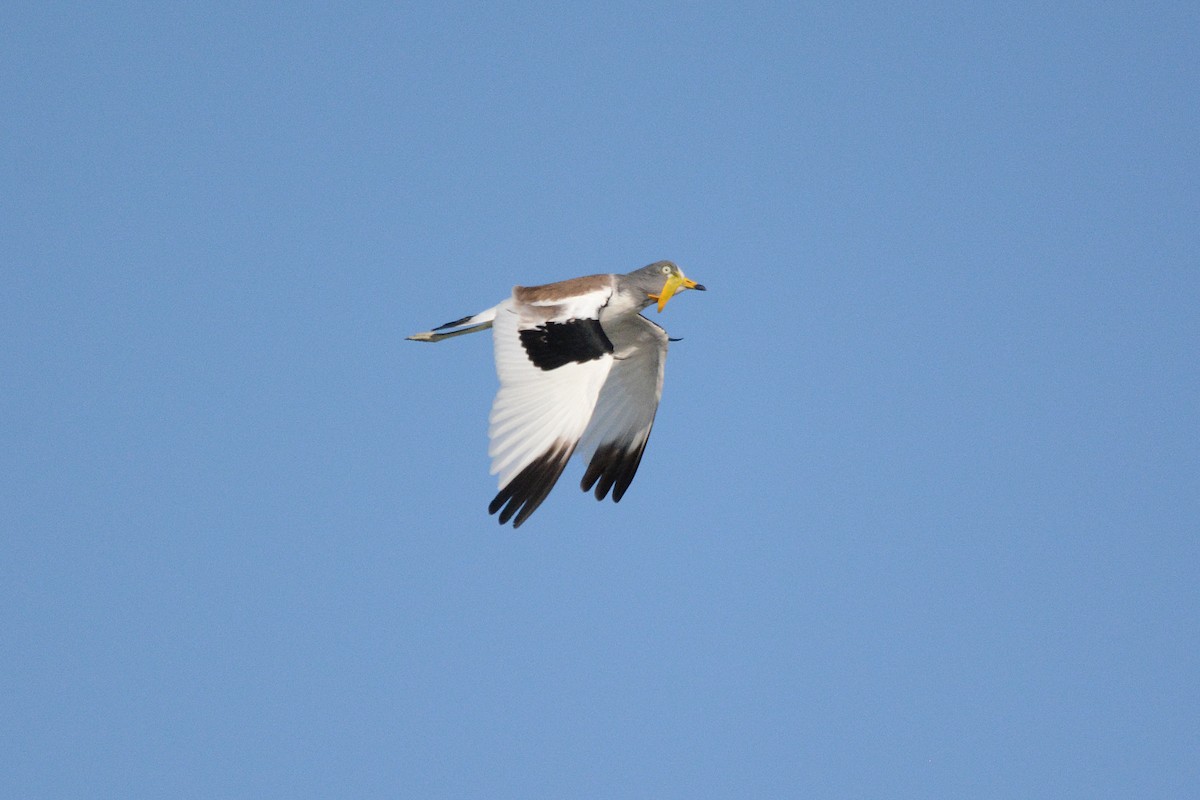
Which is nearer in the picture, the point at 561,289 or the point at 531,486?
the point at 531,486

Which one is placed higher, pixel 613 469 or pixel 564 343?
pixel 564 343

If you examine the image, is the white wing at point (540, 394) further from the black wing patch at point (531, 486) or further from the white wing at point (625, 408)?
the white wing at point (625, 408)

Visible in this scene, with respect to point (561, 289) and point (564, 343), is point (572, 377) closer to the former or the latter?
point (564, 343)

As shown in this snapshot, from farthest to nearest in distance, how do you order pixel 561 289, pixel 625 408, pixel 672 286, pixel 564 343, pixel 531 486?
pixel 625 408
pixel 672 286
pixel 561 289
pixel 564 343
pixel 531 486

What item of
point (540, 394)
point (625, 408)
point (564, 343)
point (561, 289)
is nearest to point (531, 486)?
point (540, 394)

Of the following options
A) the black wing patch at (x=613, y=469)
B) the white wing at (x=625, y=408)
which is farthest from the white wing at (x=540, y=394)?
the black wing patch at (x=613, y=469)

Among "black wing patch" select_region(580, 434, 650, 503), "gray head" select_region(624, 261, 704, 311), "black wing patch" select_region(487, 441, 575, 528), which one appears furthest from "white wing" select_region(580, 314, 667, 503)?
"black wing patch" select_region(487, 441, 575, 528)

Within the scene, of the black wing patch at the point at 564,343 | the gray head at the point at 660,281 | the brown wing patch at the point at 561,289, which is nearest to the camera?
the black wing patch at the point at 564,343

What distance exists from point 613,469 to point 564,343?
266cm

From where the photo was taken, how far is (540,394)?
11656mm

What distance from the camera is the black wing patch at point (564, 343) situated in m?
12.0

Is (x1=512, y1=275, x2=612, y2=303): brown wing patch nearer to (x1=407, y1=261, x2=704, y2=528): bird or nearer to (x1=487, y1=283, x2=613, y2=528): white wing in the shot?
(x1=407, y1=261, x2=704, y2=528): bird

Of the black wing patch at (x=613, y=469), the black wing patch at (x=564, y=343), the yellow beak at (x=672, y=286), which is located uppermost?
the yellow beak at (x=672, y=286)

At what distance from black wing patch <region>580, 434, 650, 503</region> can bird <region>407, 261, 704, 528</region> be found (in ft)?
0.04
